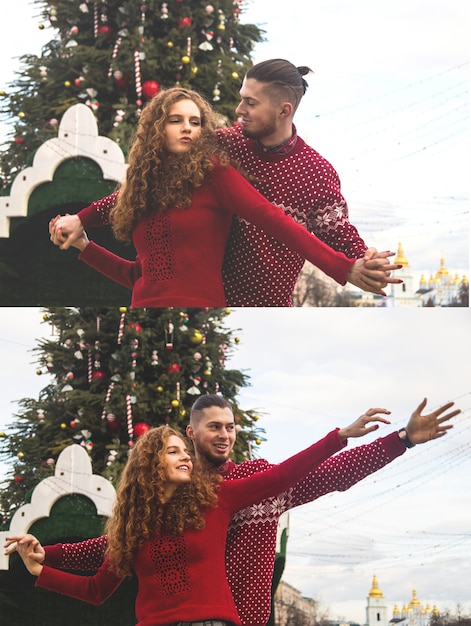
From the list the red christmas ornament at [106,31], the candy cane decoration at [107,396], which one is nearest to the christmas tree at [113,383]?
the candy cane decoration at [107,396]

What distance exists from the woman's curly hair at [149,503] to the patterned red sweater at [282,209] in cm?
87

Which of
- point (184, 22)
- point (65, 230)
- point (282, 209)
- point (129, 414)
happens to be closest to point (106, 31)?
point (184, 22)

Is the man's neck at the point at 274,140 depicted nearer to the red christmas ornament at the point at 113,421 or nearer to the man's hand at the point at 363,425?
the man's hand at the point at 363,425

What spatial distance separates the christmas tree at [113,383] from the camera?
6.18 m

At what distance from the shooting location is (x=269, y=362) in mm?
6266

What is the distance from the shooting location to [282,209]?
19.3 feet

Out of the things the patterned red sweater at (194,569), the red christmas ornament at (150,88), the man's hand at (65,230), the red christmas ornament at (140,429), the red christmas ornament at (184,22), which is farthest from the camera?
the red christmas ornament at (184,22)

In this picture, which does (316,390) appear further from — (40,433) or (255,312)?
(40,433)

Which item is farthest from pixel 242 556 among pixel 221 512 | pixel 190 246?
pixel 190 246

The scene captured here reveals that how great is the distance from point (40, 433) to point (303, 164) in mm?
1903

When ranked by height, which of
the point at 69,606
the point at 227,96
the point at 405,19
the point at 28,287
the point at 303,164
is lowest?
the point at 69,606

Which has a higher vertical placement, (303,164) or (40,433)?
(303,164)

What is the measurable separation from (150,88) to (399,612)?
3081 millimetres

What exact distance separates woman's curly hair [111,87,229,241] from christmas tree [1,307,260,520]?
1.87ft
